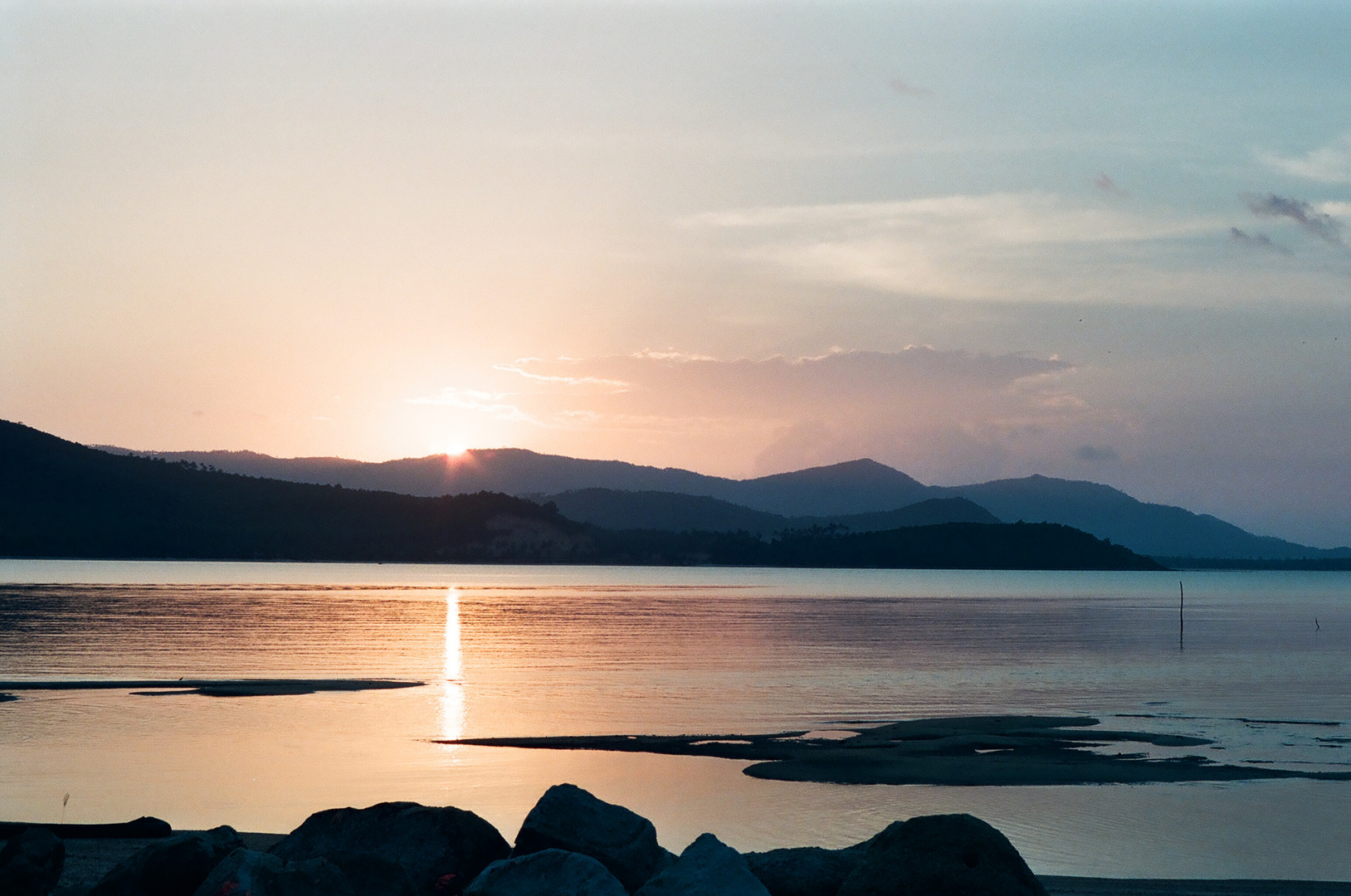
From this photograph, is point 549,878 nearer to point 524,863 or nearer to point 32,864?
point 524,863

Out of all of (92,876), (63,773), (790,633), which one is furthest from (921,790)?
(790,633)

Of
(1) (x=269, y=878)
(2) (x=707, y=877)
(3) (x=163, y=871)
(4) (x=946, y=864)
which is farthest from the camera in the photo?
(3) (x=163, y=871)

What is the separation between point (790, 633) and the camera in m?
73.9

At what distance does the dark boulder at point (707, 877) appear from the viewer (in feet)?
40.5

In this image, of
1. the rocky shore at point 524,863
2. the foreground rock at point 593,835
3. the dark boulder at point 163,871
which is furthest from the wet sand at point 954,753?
the dark boulder at point 163,871

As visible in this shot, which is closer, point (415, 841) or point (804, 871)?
point (804, 871)

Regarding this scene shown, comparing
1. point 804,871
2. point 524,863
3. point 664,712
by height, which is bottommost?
point 664,712

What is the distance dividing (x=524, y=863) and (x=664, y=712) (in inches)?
980

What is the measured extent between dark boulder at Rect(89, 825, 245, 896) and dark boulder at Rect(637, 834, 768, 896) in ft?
14.7

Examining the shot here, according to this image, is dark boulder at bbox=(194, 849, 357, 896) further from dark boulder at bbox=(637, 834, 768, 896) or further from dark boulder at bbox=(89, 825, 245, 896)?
dark boulder at bbox=(637, 834, 768, 896)

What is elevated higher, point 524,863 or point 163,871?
point 524,863

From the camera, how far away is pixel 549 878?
12.5 m

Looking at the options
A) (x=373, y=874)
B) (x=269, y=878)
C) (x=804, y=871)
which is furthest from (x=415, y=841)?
(x=804, y=871)

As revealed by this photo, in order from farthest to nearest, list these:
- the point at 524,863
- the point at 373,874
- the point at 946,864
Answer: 1. the point at 373,874
2. the point at 524,863
3. the point at 946,864
